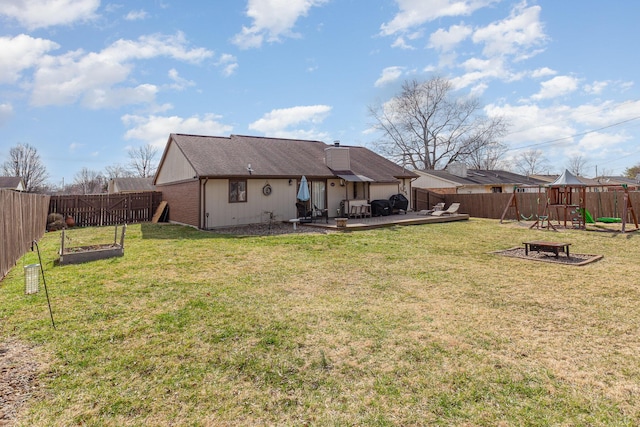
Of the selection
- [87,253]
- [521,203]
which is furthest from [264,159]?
[521,203]

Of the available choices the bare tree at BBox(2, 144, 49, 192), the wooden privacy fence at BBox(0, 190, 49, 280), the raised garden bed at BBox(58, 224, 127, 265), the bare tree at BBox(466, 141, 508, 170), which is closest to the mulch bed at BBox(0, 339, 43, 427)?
the wooden privacy fence at BBox(0, 190, 49, 280)

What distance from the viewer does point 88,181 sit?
64625 mm

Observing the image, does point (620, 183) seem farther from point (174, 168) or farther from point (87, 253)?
point (87, 253)

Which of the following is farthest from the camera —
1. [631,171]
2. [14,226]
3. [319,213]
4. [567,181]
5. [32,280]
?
[631,171]

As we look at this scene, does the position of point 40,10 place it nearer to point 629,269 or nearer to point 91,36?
point 91,36

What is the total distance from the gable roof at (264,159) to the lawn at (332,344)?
807cm

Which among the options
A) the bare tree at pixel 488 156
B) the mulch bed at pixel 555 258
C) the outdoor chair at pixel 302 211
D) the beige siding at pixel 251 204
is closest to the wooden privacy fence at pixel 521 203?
the mulch bed at pixel 555 258

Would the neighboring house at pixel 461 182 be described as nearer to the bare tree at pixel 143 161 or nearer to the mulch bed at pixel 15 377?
the mulch bed at pixel 15 377

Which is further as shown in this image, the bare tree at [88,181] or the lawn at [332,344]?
the bare tree at [88,181]

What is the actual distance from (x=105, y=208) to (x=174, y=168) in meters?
4.44

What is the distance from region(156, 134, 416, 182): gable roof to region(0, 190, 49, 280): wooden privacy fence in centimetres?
546

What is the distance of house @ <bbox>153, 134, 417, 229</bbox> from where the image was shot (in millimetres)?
14039

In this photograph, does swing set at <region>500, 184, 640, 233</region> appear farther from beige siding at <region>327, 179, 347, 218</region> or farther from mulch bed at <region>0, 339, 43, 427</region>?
mulch bed at <region>0, 339, 43, 427</region>

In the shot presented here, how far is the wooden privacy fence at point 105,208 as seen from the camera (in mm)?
16594
